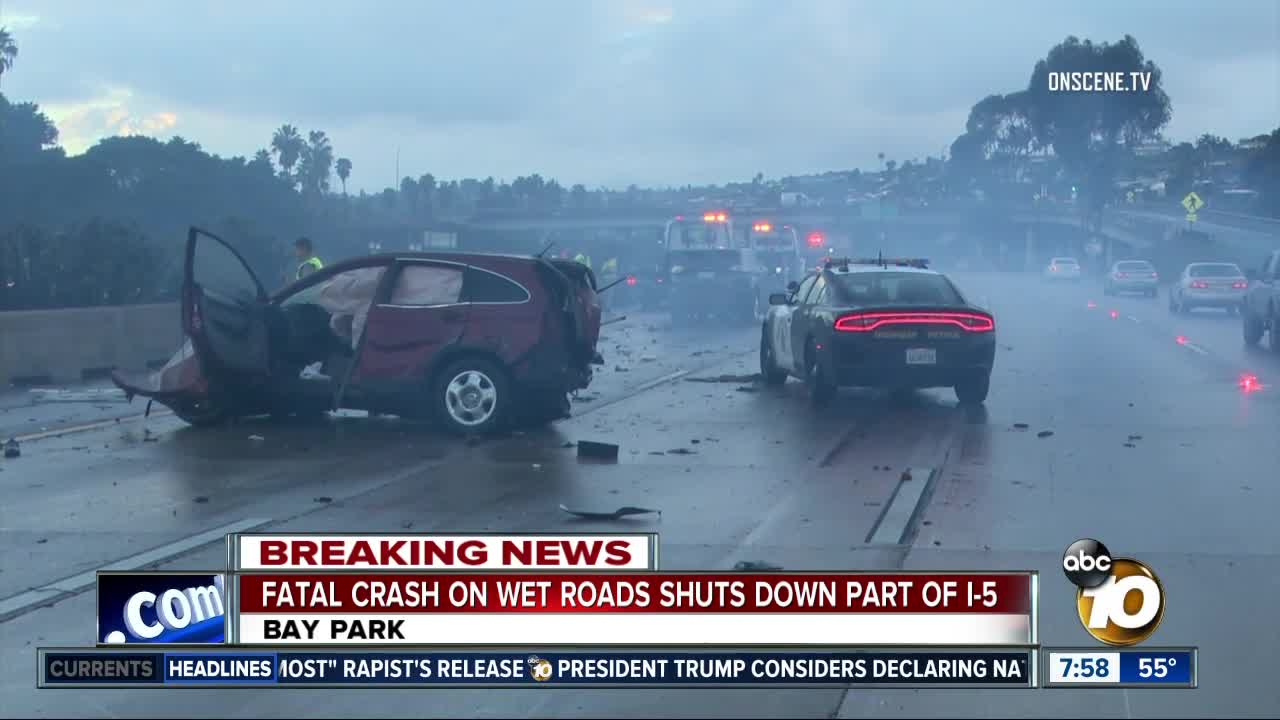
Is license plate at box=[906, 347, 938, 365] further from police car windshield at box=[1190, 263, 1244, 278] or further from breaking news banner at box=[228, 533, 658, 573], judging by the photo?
police car windshield at box=[1190, 263, 1244, 278]

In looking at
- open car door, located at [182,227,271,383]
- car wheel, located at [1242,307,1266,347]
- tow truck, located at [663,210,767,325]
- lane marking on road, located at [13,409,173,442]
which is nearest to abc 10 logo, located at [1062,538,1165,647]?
open car door, located at [182,227,271,383]

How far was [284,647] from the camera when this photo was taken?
6168 mm

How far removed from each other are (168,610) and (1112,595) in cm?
364

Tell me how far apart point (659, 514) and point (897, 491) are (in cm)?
205

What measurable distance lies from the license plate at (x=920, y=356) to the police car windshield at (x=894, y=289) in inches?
26.3

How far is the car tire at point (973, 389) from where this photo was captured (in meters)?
17.9

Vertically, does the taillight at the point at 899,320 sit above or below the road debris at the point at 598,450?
above

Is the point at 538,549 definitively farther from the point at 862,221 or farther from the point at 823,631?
the point at 862,221

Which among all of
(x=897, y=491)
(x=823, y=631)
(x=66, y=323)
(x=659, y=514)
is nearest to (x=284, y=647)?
(x=823, y=631)

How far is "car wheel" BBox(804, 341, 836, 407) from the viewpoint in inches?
702

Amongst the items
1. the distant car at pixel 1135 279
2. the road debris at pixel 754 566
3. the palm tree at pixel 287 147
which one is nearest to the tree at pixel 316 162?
the palm tree at pixel 287 147

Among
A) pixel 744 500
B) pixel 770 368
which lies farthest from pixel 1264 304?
pixel 744 500

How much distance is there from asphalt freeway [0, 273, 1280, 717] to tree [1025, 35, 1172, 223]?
434ft

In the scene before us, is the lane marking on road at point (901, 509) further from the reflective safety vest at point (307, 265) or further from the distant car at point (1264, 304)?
the distant car at point (1264, 304)
